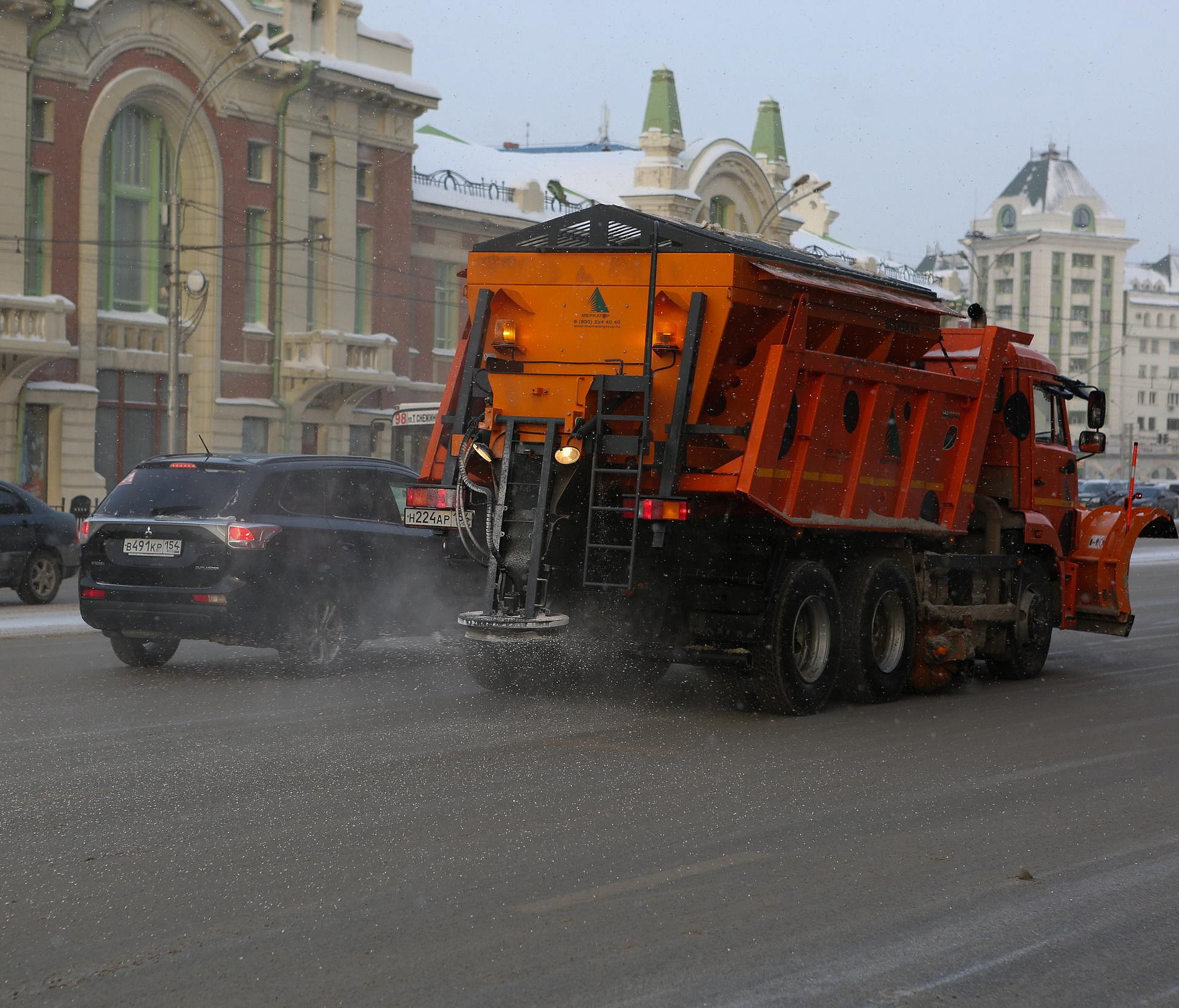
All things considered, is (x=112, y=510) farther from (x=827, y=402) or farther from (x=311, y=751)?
(x=827, y=402)

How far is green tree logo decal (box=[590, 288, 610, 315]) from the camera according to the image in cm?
1117

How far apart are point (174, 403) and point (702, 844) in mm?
23855

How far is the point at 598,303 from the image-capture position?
36.8 feet

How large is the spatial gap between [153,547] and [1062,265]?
146m

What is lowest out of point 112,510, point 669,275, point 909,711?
point 909,711

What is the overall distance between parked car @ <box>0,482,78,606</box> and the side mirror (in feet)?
38.7

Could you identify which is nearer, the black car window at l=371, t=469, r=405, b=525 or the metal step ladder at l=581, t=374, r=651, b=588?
the metal step ladder at l=581, t=374, r=651, b=588

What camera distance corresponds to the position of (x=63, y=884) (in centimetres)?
625

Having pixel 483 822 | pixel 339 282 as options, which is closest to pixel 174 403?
pixel 339 282

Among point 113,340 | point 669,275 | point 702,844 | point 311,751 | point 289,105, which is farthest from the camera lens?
point 289,105

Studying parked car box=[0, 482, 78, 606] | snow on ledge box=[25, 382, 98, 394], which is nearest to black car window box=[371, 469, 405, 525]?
parked car box=[0, 482, 78, 606]

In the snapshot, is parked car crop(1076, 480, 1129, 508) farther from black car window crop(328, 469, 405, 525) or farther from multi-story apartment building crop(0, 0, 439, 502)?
black car window crop(328, 469, 405, 525)

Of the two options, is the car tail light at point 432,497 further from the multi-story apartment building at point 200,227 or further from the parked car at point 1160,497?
the parked car at point 1160,497

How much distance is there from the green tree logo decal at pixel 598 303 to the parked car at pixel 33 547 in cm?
1052
